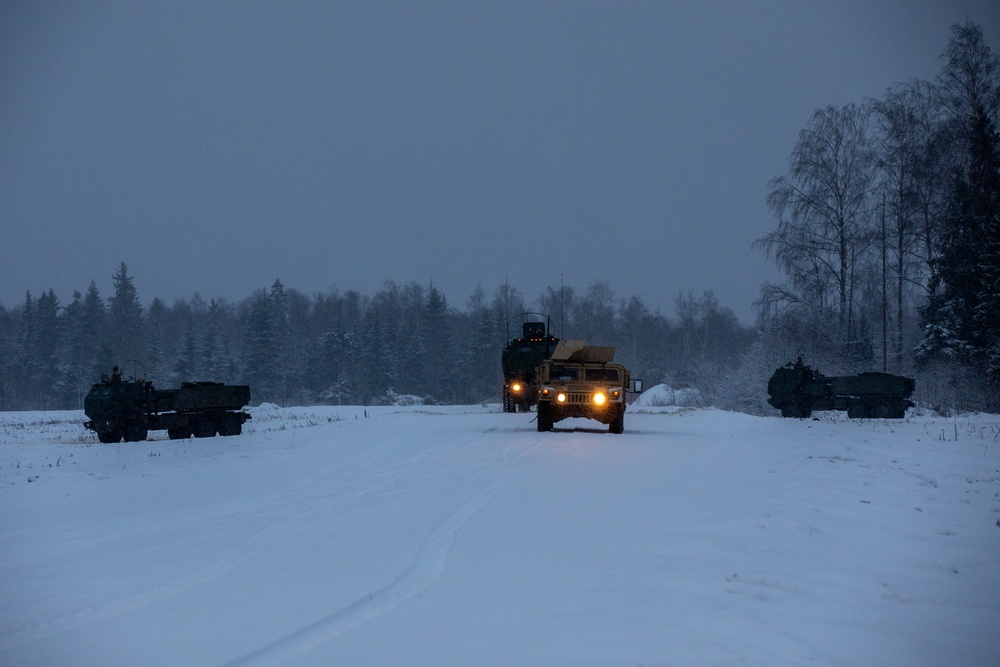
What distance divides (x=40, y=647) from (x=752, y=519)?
6.85 meters

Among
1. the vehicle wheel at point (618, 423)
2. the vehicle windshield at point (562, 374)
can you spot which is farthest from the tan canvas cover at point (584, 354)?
the vehicle wheel at point (618, 423)

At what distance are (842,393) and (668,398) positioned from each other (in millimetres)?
21972

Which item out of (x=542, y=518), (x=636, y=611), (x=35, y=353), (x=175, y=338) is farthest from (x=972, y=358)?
(x=175, y=338)

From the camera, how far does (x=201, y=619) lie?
209 inches

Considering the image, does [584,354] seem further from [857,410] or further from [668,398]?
[668,398]

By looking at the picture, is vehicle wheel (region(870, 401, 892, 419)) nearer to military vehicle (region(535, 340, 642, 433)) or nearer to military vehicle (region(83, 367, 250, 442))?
military vehicle (region(535, 340, 642, 433))

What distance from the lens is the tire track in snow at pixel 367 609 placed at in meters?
4.63

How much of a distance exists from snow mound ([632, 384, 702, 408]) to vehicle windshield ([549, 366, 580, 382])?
24614 millimetres

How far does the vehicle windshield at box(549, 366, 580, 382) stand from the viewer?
21594 mm

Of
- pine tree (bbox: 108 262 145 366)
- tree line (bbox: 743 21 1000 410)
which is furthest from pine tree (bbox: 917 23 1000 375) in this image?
pine tree (bbox: 108 262 145 366)

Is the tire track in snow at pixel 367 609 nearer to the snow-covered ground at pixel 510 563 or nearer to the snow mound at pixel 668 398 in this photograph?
the snow-covered ground at pixel 510 563

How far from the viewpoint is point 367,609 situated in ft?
18.1

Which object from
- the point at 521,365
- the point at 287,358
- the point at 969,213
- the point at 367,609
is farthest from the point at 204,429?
the point at 287,358

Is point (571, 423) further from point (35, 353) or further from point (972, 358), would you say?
point (35, 353)
